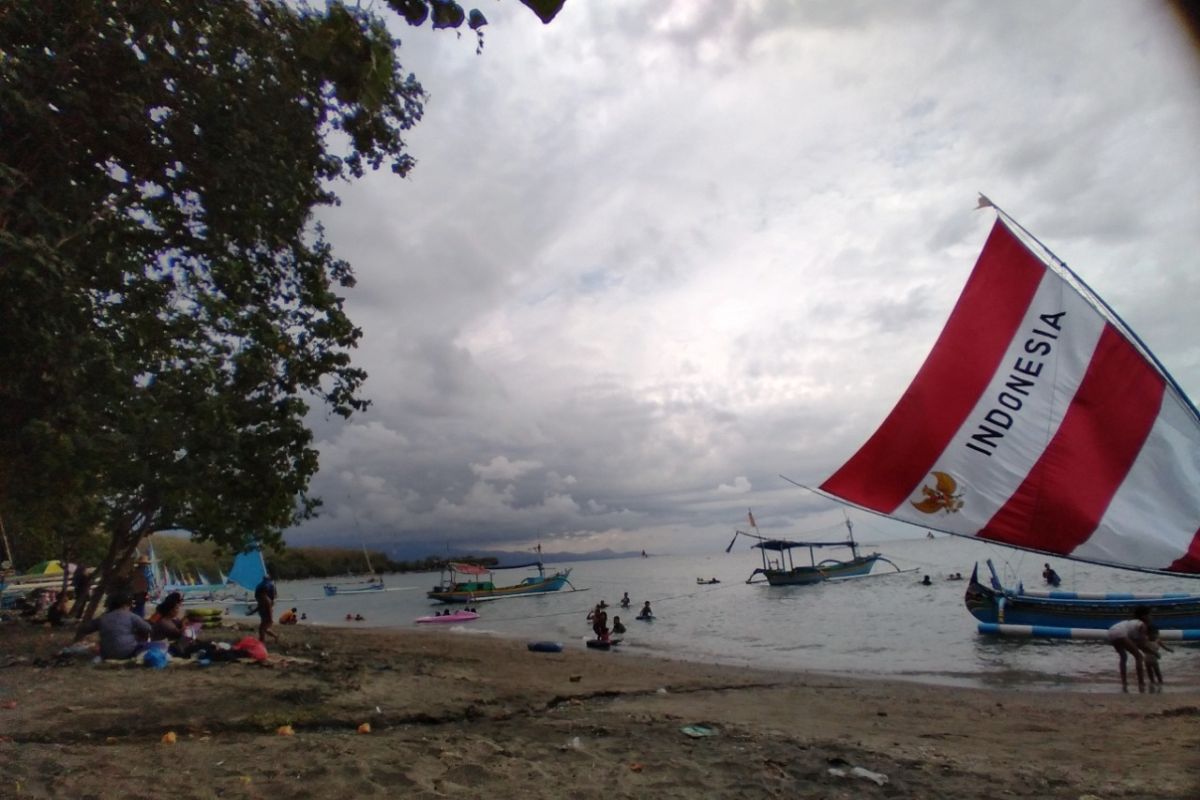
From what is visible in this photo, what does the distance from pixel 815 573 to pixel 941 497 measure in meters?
55.8

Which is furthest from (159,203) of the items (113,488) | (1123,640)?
(1123,640)

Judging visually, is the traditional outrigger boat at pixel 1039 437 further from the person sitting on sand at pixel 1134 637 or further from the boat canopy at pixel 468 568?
the boat canopy at pixel 468 568

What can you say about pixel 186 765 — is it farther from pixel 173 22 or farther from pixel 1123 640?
pixel 1123 640

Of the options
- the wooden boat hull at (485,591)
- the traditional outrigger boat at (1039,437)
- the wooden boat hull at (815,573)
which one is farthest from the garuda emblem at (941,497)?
the wooden boat hull at (815,573)

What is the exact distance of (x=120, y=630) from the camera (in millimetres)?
9547

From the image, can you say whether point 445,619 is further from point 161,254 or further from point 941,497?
point 941,497

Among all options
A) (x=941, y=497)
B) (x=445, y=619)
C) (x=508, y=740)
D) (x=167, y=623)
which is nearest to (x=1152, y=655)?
(x=941, y=497)

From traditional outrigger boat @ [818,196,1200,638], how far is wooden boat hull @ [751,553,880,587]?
53.3 metres

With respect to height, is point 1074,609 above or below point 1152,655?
above

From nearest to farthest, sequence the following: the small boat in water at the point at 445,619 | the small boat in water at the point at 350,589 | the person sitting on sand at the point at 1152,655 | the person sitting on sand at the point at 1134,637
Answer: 1. the person sitting on sand at the point at 1134,637
2. the person sitting on sand at the point at 1152,655
3. the small boat in water at the point at 445,619
4. the small boat in water at the point at 350,589

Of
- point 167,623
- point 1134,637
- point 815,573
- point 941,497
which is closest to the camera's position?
point 941,497

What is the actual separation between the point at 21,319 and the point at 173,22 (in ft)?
15.3

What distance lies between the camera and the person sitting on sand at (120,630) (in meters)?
9.46

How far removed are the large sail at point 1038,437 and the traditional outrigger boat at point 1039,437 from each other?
0.03 ft
